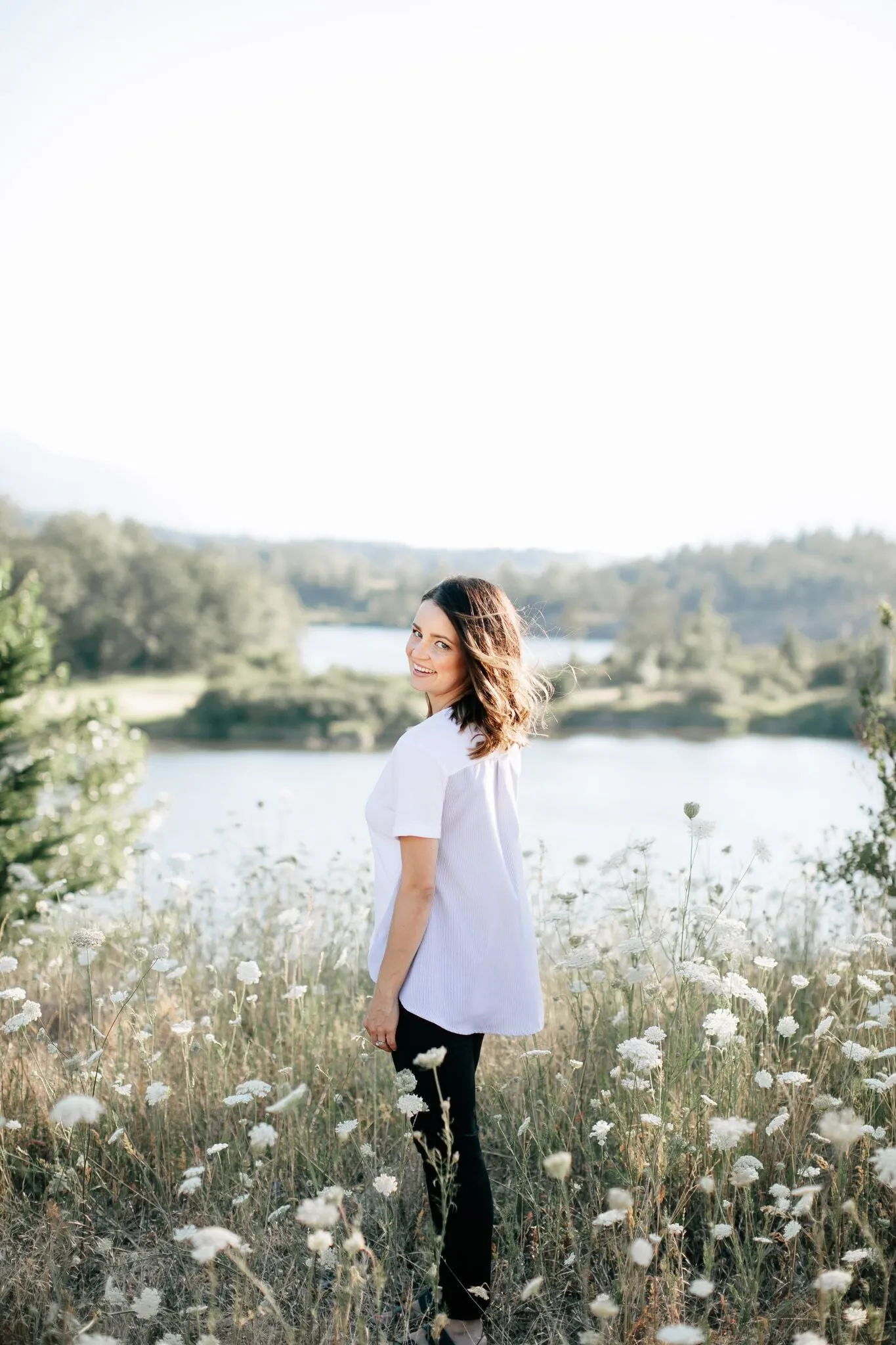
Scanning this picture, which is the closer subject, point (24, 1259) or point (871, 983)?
point (24, 1259)

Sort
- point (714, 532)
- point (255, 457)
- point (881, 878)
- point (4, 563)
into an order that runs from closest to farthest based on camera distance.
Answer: point (881, 878) → point (4, 563) → point (714, 532) → point (255, 457)

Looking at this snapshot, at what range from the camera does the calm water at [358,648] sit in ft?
84.7

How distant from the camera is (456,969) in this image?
202 cm

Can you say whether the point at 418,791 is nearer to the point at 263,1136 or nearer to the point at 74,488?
the point at 263,1136

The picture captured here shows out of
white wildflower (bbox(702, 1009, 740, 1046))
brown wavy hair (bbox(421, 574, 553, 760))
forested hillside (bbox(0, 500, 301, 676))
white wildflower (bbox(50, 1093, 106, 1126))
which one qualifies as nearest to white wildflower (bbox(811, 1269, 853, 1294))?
white wildflower (bbox(702, 1009, 740, 1046))

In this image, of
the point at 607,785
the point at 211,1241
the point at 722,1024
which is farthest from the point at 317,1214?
the point at 607,785

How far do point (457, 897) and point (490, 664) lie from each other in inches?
19.6

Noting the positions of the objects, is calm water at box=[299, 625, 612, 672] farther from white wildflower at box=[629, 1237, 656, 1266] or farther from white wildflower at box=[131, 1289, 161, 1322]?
white wildflower at box=[629, 1237, 656, 1266]

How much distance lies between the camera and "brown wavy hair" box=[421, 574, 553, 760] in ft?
6.82

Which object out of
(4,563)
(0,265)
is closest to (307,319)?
(0,265)

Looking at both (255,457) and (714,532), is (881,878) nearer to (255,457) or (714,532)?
(714,532)

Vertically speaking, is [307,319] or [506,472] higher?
[307,319]

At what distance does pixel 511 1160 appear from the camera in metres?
2.77

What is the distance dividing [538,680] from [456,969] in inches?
26.7
